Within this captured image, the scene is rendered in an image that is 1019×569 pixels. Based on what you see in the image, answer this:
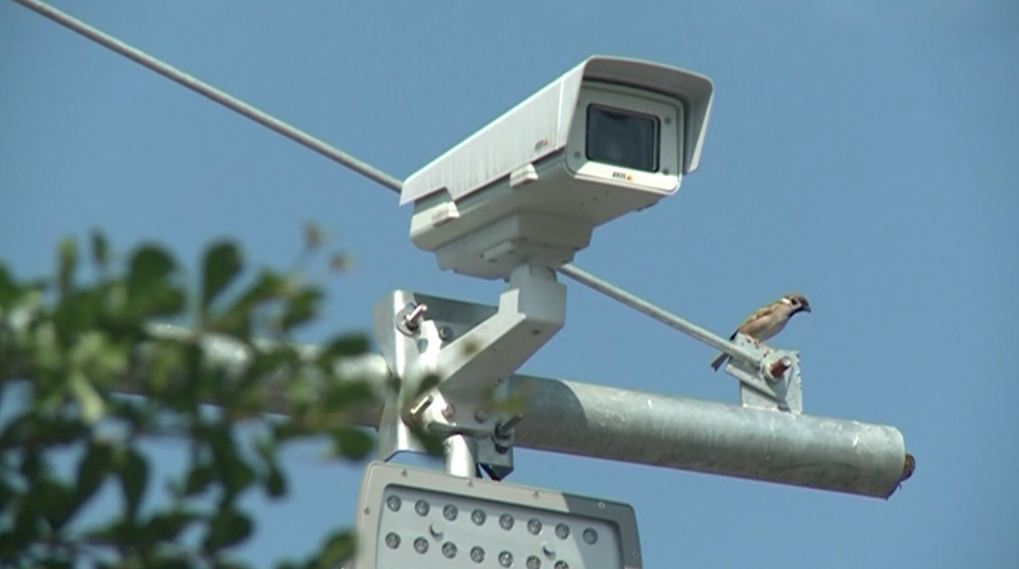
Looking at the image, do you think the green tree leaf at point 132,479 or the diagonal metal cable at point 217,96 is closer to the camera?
the green tree leaf at point 132,479

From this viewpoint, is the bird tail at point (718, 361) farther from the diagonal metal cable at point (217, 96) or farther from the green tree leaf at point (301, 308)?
the green tree leaf at point (301, 308)

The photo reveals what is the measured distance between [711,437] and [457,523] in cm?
77

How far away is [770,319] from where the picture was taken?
931 centimetres

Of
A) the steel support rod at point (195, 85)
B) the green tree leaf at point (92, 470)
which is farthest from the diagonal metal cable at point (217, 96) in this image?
the green tree leaf at point (92, 470)

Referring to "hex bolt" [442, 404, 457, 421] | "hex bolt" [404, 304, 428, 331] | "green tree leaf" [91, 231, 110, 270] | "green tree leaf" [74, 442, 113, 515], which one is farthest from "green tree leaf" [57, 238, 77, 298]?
"hex bolt" [404, 304, 428, 331]

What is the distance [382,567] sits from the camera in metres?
5.61

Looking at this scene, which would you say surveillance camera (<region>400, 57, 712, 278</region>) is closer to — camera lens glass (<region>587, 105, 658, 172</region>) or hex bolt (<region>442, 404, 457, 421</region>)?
camera lens glass (<region>587, 105, 658, 172</region>)

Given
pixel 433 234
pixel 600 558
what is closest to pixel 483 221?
pixel 433 234

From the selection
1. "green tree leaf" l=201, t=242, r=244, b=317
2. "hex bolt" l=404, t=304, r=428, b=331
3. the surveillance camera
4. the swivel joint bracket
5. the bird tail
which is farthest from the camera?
the bird tail

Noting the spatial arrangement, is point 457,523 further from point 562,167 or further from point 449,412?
point 562,167

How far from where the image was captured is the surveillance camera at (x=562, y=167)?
558 centimetres

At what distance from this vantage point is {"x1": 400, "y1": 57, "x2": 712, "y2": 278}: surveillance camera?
220 inches

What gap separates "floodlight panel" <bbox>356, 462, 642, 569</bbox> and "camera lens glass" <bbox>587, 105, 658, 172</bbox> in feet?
2.42

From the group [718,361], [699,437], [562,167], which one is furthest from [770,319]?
[562,167]
